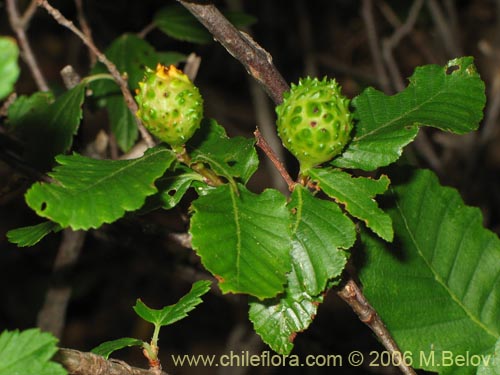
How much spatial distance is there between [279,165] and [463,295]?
86cm

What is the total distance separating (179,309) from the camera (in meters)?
1.56

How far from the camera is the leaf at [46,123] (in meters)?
1.95

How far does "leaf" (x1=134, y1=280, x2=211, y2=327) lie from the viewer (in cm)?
153

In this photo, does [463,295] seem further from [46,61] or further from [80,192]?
[46,61]

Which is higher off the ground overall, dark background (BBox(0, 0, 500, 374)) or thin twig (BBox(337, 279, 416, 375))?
dark background (BBox(0, 0, 500, 374))

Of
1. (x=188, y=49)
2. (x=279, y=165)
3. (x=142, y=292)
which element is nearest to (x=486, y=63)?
(x=188, y=49)

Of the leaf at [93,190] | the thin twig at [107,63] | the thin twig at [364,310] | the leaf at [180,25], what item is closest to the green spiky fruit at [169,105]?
the leaf at [93,190]

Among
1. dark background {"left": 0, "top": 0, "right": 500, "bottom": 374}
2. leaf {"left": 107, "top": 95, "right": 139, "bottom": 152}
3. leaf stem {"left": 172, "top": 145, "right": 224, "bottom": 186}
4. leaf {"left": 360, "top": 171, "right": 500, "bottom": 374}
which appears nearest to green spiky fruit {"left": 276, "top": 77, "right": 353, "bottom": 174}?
leaf stem {"left": 172, "top": 145, "right": 224, "bottom": 186}

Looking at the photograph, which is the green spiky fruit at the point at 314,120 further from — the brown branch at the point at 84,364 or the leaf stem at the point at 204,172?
the brown branch at the point at 84,364

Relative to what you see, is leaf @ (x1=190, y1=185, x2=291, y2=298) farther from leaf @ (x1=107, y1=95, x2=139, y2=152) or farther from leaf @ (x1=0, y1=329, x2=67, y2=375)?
leaf @ (x1=107, y1=95, x2=139, y2=152)

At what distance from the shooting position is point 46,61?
6.38 m

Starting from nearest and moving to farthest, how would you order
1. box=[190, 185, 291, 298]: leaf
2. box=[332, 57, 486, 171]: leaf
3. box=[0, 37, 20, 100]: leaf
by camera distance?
box=[0, 37, 20, 100]: leaf < box=[190, 185, 291, 298]: leaf < box=[332, 57, 486, 171]: leaf

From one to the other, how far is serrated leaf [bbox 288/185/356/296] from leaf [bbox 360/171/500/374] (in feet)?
1.38

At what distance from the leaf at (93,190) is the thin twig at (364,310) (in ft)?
1.68
